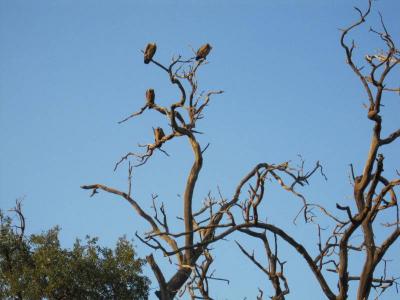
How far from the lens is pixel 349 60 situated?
17.9 ft

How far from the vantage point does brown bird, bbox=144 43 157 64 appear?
10.6 meters

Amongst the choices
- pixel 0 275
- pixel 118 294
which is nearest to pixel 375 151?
pixel 118 294

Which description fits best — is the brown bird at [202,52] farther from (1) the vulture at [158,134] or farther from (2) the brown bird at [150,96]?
(1) the vulture at [158,134]

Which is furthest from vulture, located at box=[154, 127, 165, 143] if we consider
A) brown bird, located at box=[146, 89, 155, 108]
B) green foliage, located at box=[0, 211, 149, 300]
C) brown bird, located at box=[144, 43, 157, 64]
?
green foliage, located at box=[0, 211, 149, 300]

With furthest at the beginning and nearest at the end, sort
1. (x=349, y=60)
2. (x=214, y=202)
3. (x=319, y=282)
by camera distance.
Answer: (x=214, y=202)
(x=349, y=60)
(x=319, y=282)

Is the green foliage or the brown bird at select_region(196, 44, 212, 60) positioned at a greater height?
the brown bird at select_region(196, 44, 212, 60)

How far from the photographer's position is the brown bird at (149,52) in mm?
10625

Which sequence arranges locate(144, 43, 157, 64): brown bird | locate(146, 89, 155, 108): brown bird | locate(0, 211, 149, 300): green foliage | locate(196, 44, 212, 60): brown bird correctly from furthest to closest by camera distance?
locate(0, 211, 149, 300): green foliage, locate(196, 44, 212, 60): brown bird, locate(146, 89, 155, 108): brown bird, locate(144, 43, 157, 64): brown bird

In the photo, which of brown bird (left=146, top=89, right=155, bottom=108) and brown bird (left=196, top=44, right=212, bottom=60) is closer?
brown bird (left=146, top=89, right=155, bottom=108)

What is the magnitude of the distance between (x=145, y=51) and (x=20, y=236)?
699 centimetres

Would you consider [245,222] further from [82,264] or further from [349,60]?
[82,264]

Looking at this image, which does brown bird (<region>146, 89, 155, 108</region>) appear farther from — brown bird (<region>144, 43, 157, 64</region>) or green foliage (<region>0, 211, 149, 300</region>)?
green foliage (<region>0, 211, 149, 300</region>)

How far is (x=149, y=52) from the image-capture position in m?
10.6

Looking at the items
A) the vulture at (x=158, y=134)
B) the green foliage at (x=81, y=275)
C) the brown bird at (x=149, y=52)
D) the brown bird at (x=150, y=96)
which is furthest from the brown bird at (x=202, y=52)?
the green foliage at (x=81, y=275)
